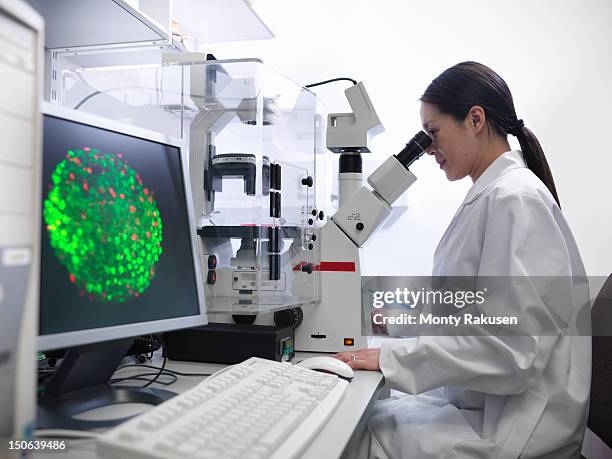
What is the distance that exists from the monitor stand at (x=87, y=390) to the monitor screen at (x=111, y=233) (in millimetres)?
84

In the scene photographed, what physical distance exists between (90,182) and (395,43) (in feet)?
5.87

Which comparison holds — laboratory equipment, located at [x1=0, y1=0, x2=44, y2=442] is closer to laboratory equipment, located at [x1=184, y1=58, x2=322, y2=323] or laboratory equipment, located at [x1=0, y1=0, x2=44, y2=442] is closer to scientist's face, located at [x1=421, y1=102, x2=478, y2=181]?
laboratory equipment, located at [x1=184, y1=58, x2=322, y2=323]

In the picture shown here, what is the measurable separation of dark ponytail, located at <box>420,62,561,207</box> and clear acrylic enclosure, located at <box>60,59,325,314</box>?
1.47 feet

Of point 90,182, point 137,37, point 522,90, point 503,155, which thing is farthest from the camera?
point 522,90

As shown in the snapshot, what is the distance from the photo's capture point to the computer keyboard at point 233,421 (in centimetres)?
50

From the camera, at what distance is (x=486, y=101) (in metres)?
1.22

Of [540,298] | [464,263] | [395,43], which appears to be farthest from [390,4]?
[540,298]

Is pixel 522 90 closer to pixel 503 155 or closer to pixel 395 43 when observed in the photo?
pixel 395 43

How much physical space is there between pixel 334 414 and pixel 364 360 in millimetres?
285

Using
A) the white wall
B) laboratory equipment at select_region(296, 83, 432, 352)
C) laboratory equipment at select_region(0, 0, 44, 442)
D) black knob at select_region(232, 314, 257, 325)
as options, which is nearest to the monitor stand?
laboratory equipment at select_region(0, 0, 44, 442)

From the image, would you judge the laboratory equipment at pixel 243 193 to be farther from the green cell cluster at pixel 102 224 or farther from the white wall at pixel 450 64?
the white wall at pixel 450 64

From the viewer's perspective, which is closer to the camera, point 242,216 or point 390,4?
point 242,216

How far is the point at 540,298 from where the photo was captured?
0.96 m

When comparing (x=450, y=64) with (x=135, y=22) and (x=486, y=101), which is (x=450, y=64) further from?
(x=135, y=22)
